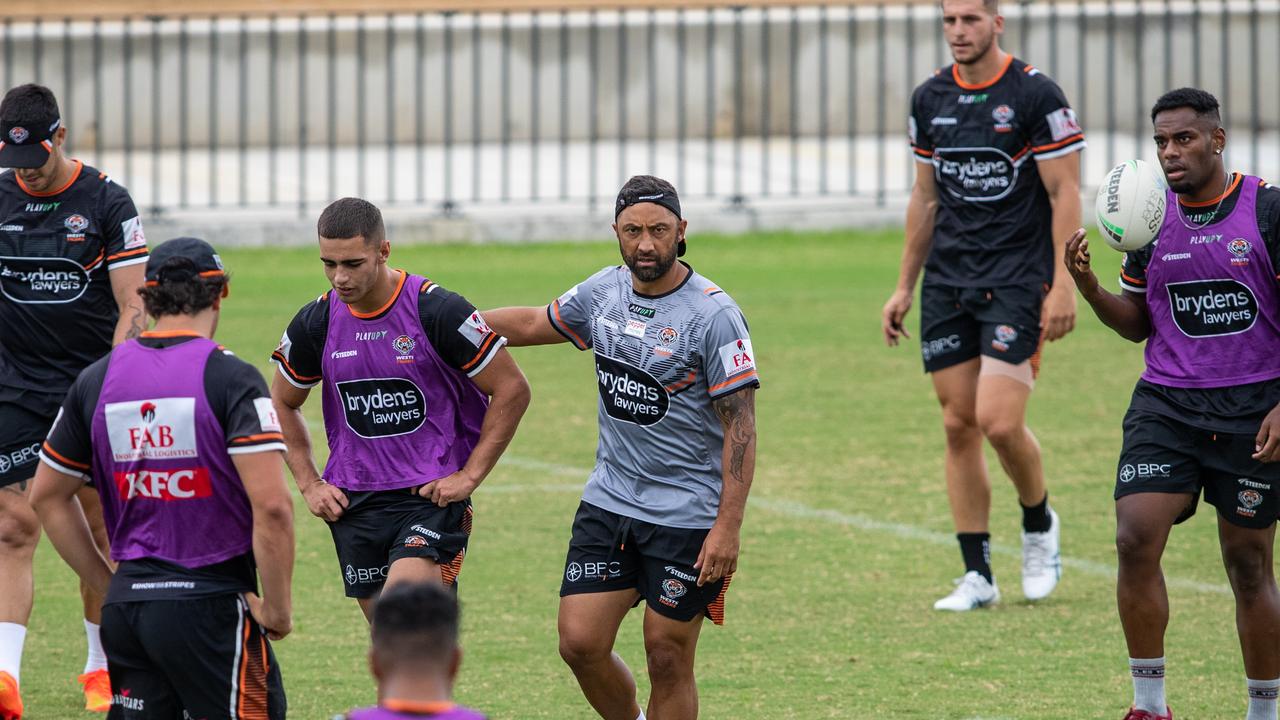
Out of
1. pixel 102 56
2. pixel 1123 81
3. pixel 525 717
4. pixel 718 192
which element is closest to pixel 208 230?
pixel 102 56

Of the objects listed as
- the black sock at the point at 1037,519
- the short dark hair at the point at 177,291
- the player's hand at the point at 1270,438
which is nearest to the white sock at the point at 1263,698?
the player's hand at the point at 1270,438

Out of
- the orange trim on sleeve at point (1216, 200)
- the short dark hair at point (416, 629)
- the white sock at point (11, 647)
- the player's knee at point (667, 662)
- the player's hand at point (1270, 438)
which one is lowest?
the white sock at point (11, 647)

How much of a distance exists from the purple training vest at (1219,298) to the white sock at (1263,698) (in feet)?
3.53

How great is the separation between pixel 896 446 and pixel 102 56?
1372 centimetres

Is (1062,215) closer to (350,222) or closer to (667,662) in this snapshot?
(667,662)

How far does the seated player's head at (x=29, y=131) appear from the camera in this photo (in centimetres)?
698

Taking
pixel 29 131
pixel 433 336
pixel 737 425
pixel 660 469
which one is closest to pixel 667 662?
pixel 660 469

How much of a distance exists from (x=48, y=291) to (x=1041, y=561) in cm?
460

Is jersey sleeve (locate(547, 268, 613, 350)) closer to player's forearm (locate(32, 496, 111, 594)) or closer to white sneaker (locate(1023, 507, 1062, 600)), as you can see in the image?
player's forearm (locate(32, 496, 111, 594))

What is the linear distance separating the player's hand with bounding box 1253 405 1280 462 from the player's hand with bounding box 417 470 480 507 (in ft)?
8.89

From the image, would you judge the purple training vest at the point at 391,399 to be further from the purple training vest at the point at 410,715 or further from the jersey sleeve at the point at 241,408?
the purple training vest at the point at 410,715

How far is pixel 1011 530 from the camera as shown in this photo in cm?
1000

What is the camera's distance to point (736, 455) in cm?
598

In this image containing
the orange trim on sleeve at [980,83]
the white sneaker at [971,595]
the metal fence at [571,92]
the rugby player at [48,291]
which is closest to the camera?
the rugby player at [48,291]
